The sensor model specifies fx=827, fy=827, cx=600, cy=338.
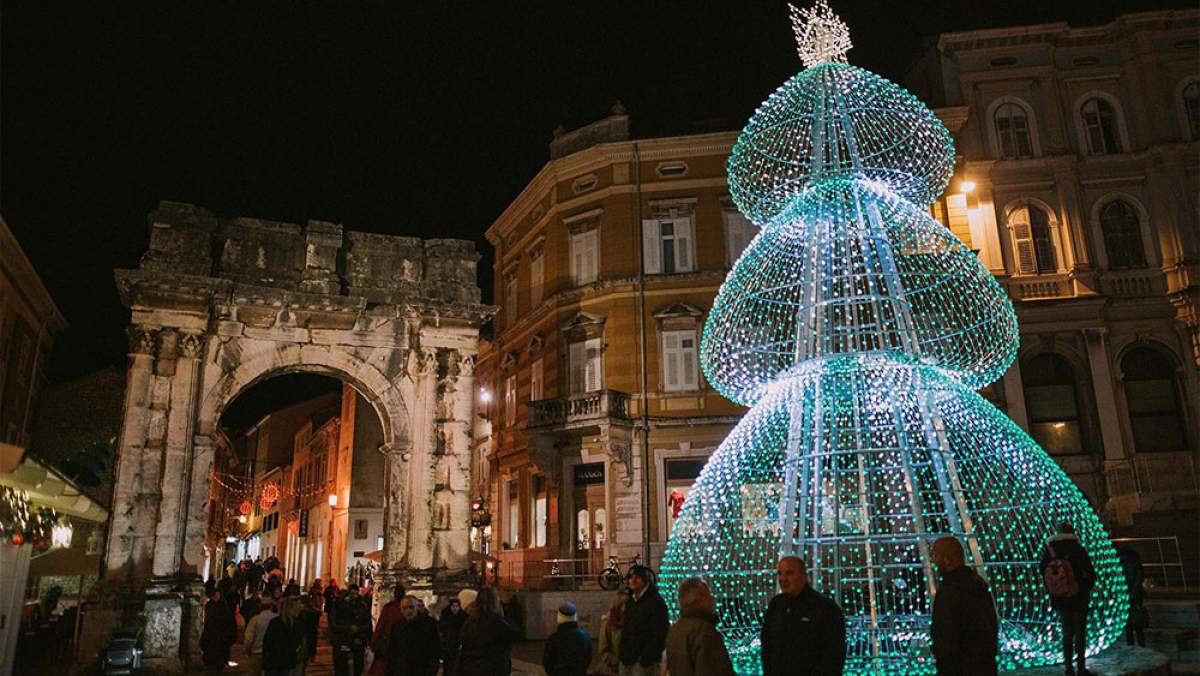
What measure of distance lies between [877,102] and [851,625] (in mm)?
6239

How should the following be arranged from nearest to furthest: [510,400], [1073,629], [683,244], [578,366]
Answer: [1073,629] → [683,244] → [578,366] → [510,400]

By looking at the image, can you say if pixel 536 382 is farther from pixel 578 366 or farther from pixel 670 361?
pixel 670 361

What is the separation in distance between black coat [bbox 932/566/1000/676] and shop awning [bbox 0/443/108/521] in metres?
6.88

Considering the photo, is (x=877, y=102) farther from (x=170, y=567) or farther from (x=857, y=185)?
(x=170, y=567)

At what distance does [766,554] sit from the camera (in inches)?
381

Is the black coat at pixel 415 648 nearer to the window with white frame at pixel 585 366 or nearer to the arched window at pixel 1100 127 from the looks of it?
the window with white frame at pixel 585 366

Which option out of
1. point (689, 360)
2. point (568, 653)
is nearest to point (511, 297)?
point (689, 360)

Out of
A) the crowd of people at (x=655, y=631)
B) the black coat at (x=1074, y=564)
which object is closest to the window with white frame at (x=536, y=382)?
the crowd of people at (x=655, y=631)

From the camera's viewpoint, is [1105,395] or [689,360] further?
[689,360]

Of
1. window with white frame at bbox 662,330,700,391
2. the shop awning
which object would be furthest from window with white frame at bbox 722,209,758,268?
the shop awning

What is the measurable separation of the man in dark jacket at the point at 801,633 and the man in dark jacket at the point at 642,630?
1.89m

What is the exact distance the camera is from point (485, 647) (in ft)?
23.2

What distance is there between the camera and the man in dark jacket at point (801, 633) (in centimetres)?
473

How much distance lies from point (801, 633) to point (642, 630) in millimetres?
2217
